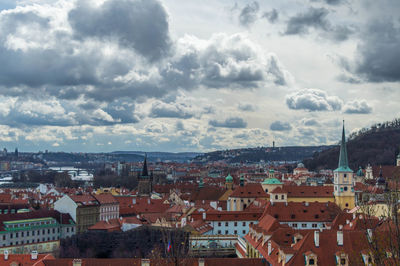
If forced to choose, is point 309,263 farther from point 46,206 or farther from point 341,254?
point 46,206

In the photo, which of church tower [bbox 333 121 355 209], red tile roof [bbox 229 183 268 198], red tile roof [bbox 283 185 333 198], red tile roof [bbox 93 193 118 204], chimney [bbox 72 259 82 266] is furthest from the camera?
red tile roof [bbox 229 183 268 198]

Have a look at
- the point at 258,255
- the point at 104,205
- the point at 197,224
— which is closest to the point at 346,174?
the point at 197,224

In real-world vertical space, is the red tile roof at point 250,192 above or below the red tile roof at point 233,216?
above

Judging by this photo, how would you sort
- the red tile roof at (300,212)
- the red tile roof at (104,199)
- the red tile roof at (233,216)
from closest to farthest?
the red tile roof at (300,212)
the red tile roof at (233,216)
the red tile roof at (104,199)

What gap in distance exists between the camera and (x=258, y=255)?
170 ft

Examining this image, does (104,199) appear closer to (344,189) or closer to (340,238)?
(344,189)

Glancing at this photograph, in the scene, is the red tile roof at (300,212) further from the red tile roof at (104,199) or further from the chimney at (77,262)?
the chimney at (77,262)

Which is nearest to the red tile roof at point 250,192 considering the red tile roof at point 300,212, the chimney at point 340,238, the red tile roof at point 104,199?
the red tile roof at point 300,212

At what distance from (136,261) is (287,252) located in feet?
40.9

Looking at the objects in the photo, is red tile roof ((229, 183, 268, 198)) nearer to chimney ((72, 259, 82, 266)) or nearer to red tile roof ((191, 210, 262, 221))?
red tile roof ((191, 210, 262, 221))

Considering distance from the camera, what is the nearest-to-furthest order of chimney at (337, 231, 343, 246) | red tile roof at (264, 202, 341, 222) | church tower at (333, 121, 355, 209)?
chimney at (337, 231, 343, 246) < red tile roof at (264, 202, 341, 222) < church tower at (333, 121, 355, 209)

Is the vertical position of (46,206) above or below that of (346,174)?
below

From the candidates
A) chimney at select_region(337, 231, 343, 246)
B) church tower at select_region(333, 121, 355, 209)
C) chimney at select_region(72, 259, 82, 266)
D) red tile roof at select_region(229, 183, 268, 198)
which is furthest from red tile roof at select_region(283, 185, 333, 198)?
chimney at select_region(72, 259, 82, 266)

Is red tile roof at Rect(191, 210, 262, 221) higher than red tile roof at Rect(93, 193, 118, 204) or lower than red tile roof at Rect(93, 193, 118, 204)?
lower
